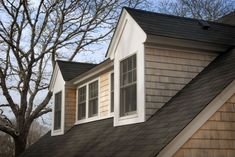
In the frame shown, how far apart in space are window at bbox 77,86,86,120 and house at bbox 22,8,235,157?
6.06 feet

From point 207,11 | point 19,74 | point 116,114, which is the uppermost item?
point 207,11

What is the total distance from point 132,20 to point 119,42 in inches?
32.3

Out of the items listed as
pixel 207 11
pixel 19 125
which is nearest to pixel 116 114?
pixel 19 125

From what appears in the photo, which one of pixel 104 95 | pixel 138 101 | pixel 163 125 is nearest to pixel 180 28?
pixel 138 101

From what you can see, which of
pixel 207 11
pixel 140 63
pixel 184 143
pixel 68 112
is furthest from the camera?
pixel 207 11

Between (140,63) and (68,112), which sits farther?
(68,112)

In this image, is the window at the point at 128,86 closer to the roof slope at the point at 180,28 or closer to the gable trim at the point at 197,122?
the roof slope at the point at 180,28

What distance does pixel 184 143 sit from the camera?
7.14 m

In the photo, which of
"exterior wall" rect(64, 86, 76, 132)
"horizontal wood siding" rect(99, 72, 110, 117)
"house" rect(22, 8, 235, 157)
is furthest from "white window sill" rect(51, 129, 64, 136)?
"horizontal wood siding" rect(99, 72, 110, 117)

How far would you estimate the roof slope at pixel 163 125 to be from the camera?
24.2 feet

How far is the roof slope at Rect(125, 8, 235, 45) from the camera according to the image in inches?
383

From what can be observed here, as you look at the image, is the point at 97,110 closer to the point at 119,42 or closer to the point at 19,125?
the point at 119,42

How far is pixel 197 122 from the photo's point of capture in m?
7.25

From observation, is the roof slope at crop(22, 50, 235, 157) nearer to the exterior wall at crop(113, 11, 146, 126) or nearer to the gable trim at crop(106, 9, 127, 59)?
the exterior wall at crop(113, 11, 146, 126)
